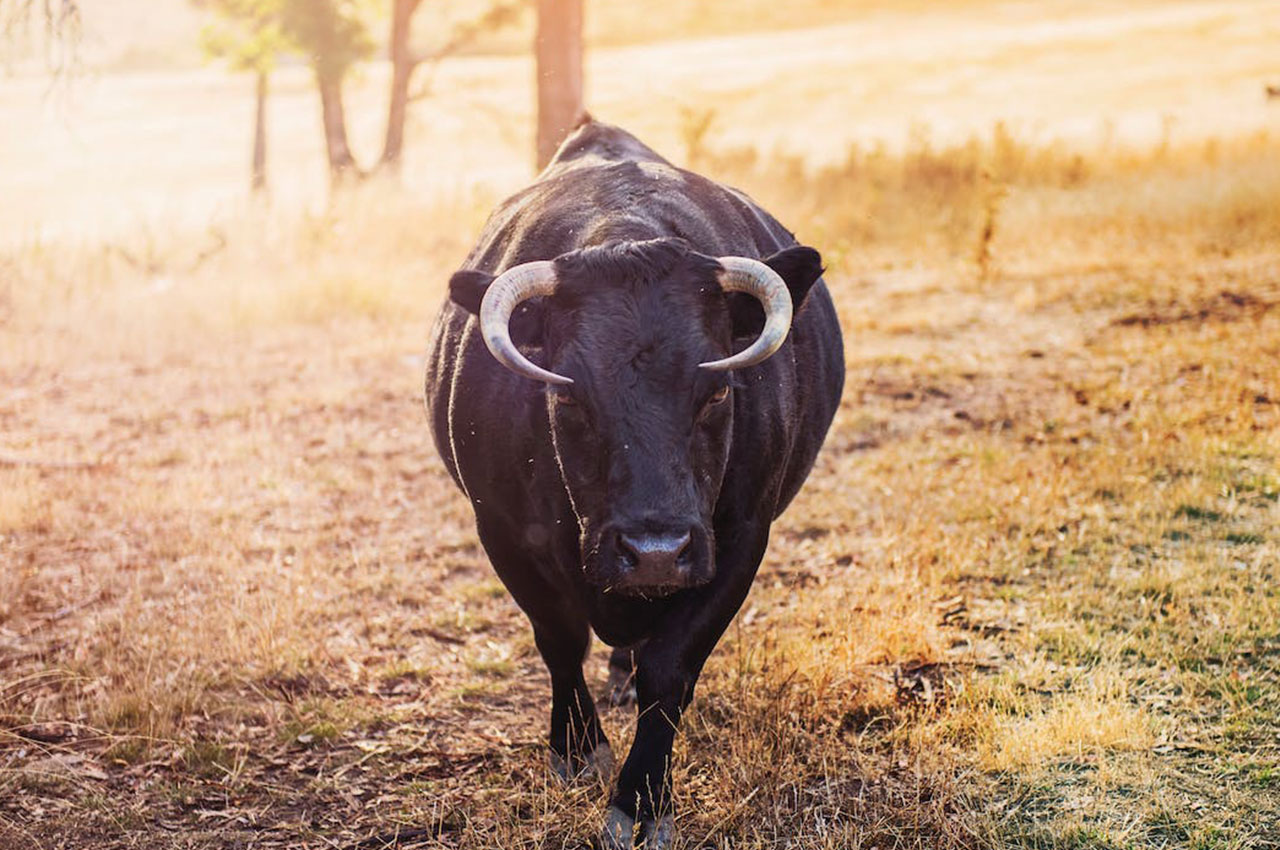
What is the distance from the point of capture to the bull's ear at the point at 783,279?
13.0 ft

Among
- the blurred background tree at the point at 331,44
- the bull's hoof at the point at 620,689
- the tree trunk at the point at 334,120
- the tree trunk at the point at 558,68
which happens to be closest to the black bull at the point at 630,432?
the bull's hoof at the point at 620,689

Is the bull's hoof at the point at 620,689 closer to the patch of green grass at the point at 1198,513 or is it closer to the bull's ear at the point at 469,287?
the bull's ear at the point at 469,287

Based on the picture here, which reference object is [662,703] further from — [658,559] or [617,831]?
[658,559]

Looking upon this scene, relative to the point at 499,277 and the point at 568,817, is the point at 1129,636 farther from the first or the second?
the point at 499,277

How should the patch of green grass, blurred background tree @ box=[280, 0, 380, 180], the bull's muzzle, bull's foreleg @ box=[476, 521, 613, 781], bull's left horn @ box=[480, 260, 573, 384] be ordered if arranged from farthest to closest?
blurred background tree @ box=[280, 0, 380, 180] < the patch of green grass < bull's foreleg @ box=[476, 521, 613, 781] < bull's left horn @ box=[480, 260, 573, 384] < the bull's muzzle

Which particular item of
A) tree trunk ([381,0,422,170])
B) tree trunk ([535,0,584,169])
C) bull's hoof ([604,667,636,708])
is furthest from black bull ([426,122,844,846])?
tree trunk ([381,0,422,170])

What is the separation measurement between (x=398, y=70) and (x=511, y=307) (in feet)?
63.5

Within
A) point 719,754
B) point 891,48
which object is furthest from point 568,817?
point 891,48

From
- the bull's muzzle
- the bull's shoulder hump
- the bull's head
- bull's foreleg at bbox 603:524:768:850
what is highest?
the bull's shoulder hump

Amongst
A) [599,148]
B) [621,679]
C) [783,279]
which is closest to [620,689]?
[621,679]

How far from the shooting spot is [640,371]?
3637 millimetres

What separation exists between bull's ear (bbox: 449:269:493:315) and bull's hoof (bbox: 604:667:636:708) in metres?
1.91

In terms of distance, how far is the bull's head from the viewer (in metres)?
3.50

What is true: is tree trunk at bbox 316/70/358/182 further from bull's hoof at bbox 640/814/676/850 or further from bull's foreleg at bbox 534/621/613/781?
bull's hoof at bbox 640/814/676/850
